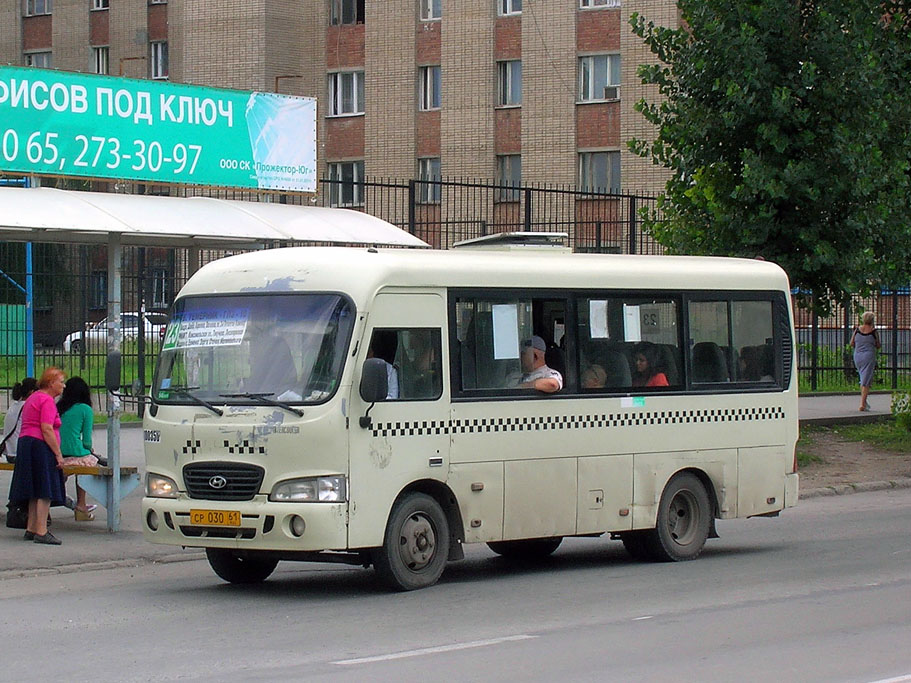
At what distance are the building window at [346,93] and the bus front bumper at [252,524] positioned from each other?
39.7m

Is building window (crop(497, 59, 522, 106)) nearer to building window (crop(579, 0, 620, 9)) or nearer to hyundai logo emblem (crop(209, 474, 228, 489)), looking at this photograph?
building window (crop(579, 0, 620, 9))

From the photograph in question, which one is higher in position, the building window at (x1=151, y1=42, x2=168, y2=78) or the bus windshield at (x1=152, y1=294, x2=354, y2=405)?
the building window at (x1=151, y1=42, x2=168, y2=78)

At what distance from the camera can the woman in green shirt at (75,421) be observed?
15.0 meters

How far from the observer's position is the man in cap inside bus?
12039mm

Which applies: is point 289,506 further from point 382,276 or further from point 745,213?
point 745,213

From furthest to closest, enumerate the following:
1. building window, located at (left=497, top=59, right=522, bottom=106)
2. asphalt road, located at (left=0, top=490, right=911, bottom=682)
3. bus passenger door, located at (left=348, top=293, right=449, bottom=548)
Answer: building window, located at (left=497, top=59, right=522, bottom=106)
bus passenger door, located at (left=348, top=293, right=449, bottom=548)
asphalt road, located at (left=0, top=490, right=911, bottom=682)

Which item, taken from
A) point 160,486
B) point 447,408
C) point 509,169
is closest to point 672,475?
point 447,408


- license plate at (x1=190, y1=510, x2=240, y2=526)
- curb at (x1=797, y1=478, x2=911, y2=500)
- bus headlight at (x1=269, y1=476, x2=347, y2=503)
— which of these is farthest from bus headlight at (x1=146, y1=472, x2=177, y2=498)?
curb at (x1=797, y1=478, x2=911, y2=500)

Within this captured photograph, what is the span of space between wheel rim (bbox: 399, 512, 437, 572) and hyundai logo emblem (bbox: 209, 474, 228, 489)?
1.32 metres

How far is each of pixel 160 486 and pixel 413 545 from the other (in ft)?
6.39

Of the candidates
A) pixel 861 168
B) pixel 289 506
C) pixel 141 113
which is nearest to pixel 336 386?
pixel 289 506

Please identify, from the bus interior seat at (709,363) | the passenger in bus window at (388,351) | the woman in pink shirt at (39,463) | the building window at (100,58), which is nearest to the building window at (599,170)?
the building window at (100,58)

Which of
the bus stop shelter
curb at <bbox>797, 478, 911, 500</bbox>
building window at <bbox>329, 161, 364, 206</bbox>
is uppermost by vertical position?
building window at <bbox>329, 161, 364, 206</bbox>

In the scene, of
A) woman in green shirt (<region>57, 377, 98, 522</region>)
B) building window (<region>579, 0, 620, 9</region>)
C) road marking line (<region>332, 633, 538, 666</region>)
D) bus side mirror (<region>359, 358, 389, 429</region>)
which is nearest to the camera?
road marking line (<region>332, 633, 538, 666</region>)
